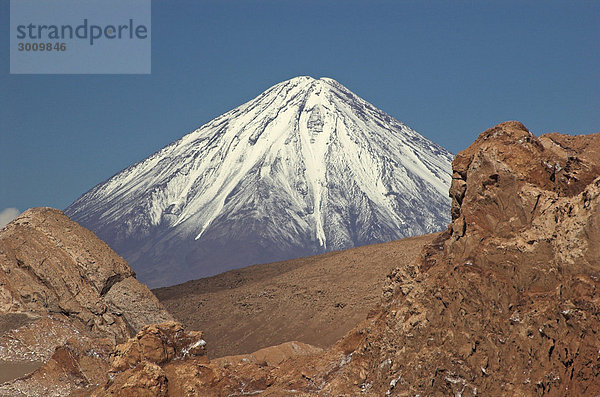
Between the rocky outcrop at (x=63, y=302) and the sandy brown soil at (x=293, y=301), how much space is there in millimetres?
14538

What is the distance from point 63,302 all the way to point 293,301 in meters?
24.2

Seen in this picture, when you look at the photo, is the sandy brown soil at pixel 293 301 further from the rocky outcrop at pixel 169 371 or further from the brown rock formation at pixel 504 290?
the brown rock formation at pixel 504 290

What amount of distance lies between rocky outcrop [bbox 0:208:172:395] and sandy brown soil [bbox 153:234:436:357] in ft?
47.7

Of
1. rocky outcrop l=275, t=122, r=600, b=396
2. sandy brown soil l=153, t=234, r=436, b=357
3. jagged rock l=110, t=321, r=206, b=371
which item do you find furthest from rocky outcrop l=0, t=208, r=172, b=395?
sandy brown soil l=153, t=234, r=436, b=357

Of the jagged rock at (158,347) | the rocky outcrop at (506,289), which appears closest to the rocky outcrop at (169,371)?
the jagged rock at (158,347)

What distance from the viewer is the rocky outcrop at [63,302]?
20.9 m

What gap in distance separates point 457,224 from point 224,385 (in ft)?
17.8

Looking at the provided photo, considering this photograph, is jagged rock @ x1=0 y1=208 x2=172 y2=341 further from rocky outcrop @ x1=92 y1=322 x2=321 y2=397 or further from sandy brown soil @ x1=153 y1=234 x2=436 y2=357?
sandy brown soil @ x1=153 y1=234 x2=436 y2=357

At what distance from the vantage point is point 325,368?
17.7m

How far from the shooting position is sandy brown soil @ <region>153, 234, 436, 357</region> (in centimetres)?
4203

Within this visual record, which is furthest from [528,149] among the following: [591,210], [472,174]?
[591,210]

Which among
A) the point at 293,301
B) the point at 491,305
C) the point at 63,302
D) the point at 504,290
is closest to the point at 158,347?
the point at 491,305

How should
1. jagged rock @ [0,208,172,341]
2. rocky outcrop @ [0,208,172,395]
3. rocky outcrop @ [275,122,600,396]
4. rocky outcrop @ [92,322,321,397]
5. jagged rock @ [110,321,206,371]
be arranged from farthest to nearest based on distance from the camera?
jagged rock @ [0,208,172,341]
rocky outcrop @ [0,208,172,395]
jagged rock @ [110,321,206,371]
rocky outcrop @ [92,322,321,397]
rocky outcrop @ [275,122,600,396]

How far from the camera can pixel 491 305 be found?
575 inches
